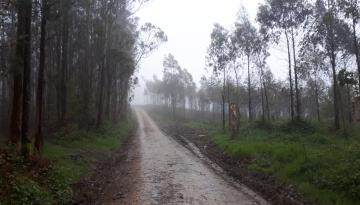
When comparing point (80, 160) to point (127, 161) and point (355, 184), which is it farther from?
point (355, 184)

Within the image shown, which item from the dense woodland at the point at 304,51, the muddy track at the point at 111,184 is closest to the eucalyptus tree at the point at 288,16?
the dense woodland at the point at 304,51

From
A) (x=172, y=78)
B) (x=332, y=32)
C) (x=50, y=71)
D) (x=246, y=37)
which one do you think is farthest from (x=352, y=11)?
(x=172, y=78)

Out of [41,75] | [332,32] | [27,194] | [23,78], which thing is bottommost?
[27,194]

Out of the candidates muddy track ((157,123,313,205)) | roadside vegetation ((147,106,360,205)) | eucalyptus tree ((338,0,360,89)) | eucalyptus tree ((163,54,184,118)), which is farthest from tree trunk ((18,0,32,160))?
eucalyptus tree ((163,54,184,118))

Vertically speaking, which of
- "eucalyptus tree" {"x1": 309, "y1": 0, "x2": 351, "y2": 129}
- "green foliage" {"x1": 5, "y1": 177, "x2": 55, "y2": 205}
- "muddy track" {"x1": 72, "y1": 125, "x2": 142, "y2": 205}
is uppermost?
"eucalyptus tree" {"x1": 309, "y1": 0, "x2": 351, "y2": 129}

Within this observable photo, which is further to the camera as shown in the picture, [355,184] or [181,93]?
[181,93]

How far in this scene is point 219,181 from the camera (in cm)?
1455

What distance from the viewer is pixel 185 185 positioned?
13664 millimetres

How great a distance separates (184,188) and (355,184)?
5312mm

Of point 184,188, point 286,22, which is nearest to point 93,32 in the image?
point 286,22

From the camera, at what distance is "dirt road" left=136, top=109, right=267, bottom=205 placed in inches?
459

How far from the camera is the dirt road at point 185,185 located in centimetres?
1165

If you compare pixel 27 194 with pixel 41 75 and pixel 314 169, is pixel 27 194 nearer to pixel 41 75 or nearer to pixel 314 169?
pixel 41 75

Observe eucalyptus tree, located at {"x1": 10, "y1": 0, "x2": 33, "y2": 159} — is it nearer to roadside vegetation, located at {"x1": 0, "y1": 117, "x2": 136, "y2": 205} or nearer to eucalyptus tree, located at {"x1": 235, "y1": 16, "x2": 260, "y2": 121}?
roadside vegetation, located at {"x1": 0, "y1": 117, "x2": 136, "y2": 205}
